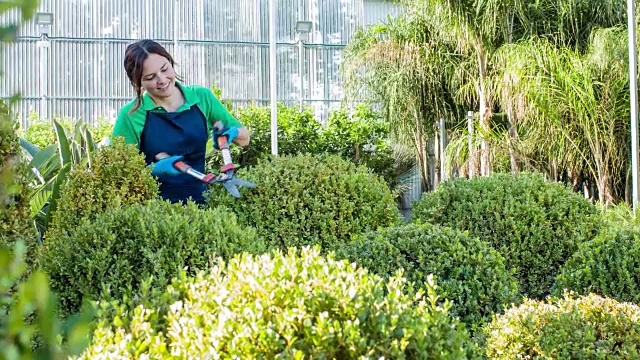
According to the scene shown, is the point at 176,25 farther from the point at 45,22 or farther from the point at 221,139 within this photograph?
the point at 221,139

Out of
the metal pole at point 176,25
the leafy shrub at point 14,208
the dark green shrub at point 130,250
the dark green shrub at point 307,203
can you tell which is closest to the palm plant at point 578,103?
the dark green shrub at point 307,203

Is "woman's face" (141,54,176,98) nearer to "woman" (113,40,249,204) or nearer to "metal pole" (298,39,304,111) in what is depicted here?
"woman" (113,40,249,204)

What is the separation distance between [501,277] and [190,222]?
1.49 meters

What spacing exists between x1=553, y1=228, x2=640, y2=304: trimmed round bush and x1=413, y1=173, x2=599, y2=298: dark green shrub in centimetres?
79

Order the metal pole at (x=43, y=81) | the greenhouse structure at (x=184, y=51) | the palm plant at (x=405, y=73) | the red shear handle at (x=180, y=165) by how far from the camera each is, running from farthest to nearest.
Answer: the greenhouse structure at (x=184, y=51)
the metal pole at (x=43, y=81)
the palm plant at (x=405, y=73)
the red shear handle at (x=180, y=165)

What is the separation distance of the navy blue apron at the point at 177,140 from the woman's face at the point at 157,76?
137 millimetres

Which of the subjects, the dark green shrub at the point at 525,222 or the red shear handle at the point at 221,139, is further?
the dark green shrub at the point at 525,222

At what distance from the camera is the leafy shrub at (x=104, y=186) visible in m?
4.03

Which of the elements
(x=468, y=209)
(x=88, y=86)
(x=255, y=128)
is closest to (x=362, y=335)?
(x=468, y=209)

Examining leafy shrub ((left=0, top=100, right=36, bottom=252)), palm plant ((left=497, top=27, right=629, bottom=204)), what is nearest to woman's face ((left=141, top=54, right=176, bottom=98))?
leafy shrub ((left=0, top=100, right=36, bottom=252))

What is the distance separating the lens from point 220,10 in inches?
878

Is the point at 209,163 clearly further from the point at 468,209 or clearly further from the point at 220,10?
the point at 468,209

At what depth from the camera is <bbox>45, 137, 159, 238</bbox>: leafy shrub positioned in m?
4.03

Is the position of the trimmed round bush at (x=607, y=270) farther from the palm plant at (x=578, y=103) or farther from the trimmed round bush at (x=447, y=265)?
the palm plant at (x=578, y=103)
